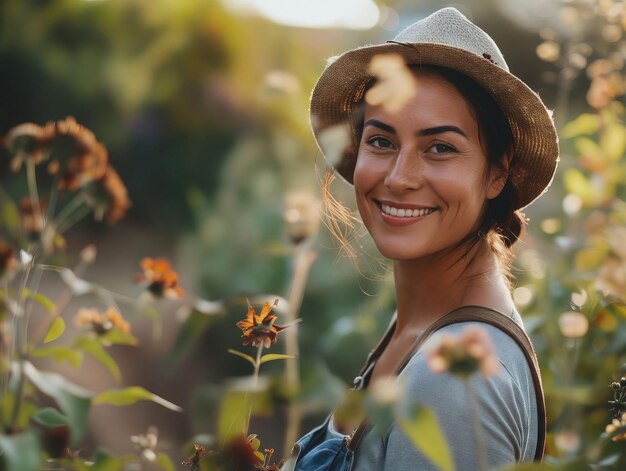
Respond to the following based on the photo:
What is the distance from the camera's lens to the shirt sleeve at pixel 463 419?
0.94m

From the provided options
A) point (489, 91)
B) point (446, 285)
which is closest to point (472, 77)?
point (489, 91)

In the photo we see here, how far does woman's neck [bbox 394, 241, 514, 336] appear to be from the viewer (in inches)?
48.0

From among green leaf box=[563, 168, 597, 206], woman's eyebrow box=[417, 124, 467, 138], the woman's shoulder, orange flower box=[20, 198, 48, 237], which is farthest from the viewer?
green leaf box=[563, 168, 597, 206]

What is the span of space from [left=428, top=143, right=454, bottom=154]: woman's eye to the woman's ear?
12 centimetres

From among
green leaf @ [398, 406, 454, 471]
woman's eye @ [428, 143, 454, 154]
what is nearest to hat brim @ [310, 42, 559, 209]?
woman's eye @ [428, 143, 454, 154]

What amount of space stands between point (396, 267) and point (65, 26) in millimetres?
2906

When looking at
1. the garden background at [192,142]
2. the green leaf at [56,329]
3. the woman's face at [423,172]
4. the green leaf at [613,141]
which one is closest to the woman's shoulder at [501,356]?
the woman's face at [423,172]

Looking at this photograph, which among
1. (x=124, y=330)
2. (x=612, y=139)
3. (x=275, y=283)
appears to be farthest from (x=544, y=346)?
(x=275, y=283)

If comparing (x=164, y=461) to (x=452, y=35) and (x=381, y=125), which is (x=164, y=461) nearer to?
(x=381, y=125)

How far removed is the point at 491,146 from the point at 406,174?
0.17 m

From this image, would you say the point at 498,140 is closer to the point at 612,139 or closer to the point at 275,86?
the point at 275,86

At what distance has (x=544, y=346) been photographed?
1.80m

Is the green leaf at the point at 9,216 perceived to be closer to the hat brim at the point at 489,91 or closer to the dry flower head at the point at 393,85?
the dry flower head at the point at 393,85

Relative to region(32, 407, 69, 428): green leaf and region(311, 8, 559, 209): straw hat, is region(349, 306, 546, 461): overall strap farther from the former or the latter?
region(32, 407, 69, 428): green leaf
